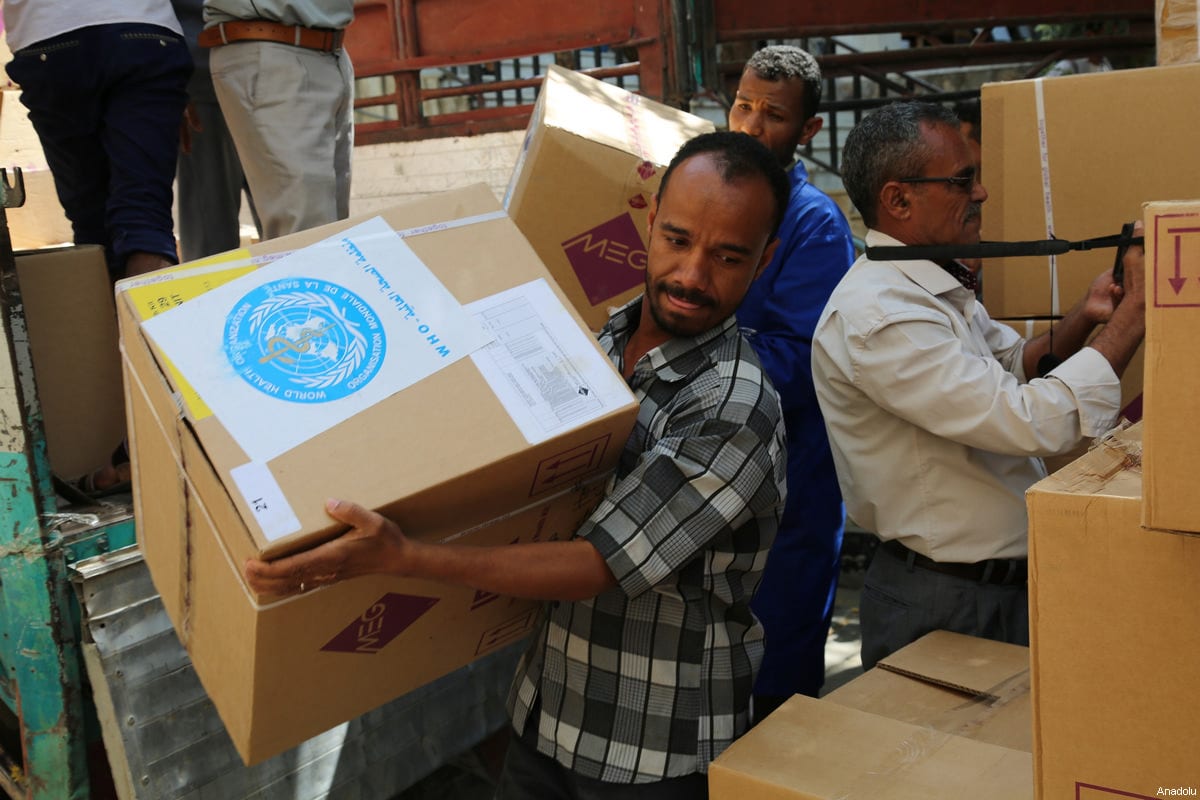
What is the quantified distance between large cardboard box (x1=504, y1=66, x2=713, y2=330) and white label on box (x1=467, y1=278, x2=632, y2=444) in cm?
80

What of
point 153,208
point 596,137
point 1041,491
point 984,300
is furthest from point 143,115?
point 1041,491

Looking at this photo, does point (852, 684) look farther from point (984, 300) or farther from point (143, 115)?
point (143, 115)

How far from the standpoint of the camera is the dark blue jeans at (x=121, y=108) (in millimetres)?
2227

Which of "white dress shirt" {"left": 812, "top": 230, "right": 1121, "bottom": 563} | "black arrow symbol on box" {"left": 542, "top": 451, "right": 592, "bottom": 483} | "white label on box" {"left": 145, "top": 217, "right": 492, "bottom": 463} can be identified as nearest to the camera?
"white label on box" {"left": 145, "top": 217, "right": 492, "bottom": 463}

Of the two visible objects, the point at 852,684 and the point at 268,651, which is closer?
the point at 268,651

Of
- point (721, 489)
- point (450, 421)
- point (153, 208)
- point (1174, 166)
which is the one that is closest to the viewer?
point (450, 421)

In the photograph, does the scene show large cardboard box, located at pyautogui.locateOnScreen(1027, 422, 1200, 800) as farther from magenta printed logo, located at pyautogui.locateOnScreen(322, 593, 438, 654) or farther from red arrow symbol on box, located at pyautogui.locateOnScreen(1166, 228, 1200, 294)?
magenta printed logo, located at pyautogui.locateOnScreen(322, 593, 438, 654)

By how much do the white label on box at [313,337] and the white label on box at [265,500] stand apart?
0.06 ft

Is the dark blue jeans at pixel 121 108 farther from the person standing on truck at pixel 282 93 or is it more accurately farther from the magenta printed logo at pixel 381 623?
the magenta printed logo at pixel 381 623

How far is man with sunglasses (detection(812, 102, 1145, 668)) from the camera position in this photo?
5.26ft

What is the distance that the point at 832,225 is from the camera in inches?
92.1

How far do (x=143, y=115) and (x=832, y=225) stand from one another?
5.01ft

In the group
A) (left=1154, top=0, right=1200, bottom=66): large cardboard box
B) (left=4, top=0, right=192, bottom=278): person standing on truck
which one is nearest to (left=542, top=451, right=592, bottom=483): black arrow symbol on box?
(left=4, top=0, right=192, bottom=278): person standing on truck

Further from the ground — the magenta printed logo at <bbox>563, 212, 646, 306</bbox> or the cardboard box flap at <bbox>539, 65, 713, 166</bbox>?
the cardboard box flap at <bbox>539, 65, 713, 166</bbox>
